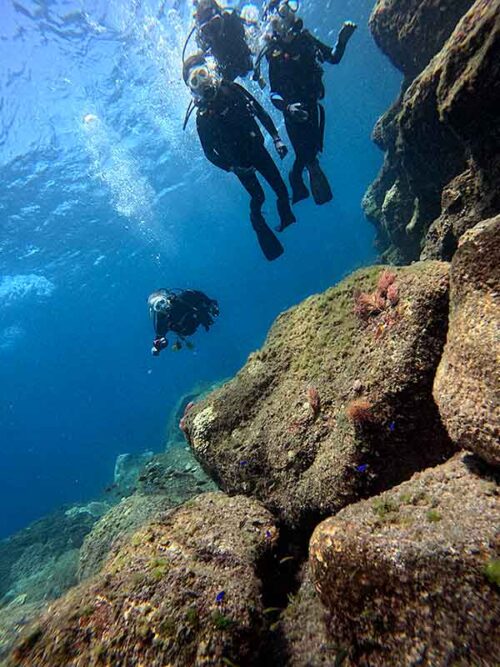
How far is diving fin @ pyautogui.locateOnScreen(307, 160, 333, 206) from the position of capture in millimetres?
7941

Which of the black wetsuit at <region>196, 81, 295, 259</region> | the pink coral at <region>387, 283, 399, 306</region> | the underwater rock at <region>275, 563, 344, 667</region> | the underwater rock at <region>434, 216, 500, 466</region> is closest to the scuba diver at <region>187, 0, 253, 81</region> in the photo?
the black wetsuit at <region>196, 81, 295, 259</region>

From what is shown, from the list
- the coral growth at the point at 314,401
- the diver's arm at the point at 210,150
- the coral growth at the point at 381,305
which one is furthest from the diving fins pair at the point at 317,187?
the coral growth at the point at 314,401

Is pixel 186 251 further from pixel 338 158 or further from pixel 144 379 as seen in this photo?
pixel 144 379

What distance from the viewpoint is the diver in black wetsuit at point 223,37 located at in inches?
279

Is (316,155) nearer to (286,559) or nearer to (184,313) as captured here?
(184,313)

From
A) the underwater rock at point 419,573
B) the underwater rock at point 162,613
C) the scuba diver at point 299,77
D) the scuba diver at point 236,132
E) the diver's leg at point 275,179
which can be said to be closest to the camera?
the underwater rock at point 419,573

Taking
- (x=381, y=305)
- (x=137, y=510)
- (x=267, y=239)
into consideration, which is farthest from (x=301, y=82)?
(x=137, y=510)

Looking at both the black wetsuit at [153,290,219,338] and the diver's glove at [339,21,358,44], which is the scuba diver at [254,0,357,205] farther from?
the black wetsuit at [153,290,219,338]

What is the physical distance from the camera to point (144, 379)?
416ft

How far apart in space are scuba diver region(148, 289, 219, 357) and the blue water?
570 inches

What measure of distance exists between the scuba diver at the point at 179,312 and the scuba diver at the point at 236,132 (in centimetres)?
258

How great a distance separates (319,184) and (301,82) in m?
2.15

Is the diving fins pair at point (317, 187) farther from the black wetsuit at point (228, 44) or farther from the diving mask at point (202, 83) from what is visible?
the diving mask at point (202, 83)

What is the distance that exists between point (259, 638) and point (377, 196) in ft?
41.0
